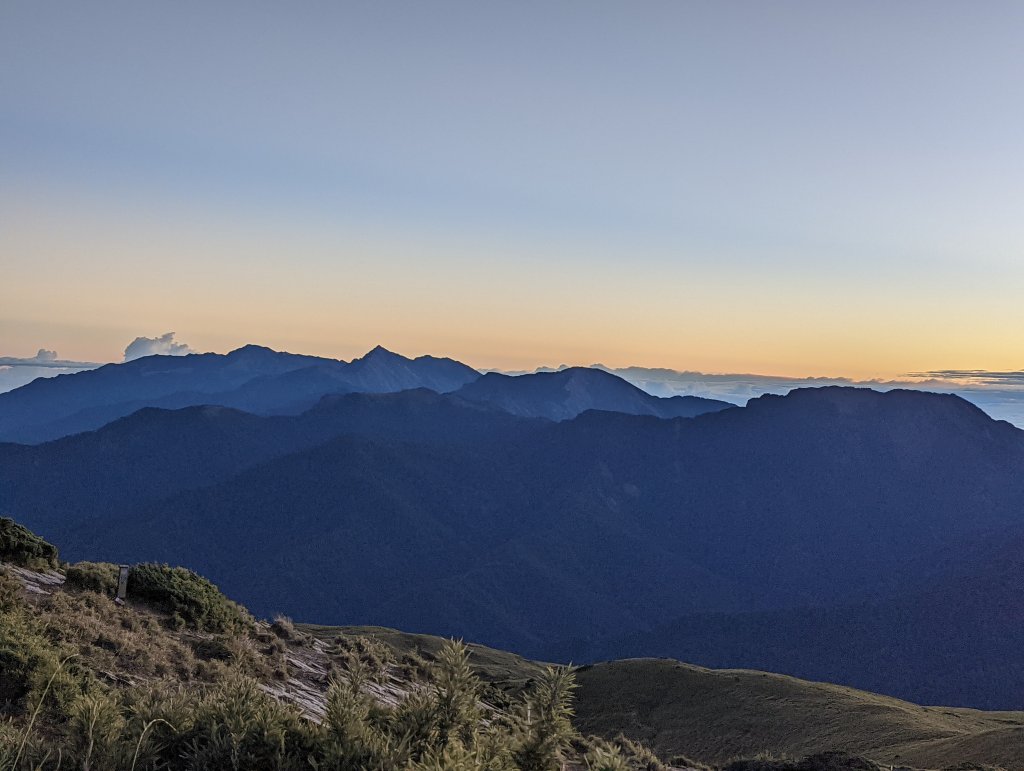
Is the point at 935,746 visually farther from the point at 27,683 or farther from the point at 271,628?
the point at 27,683

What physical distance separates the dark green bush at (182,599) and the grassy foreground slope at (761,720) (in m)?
9.04

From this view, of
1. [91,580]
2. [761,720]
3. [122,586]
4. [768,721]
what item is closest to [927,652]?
[761,720]

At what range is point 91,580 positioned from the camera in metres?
20.6

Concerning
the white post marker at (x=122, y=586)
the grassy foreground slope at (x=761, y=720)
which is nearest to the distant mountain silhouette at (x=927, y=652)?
the grassy foreground slope at (x=761, y=720)

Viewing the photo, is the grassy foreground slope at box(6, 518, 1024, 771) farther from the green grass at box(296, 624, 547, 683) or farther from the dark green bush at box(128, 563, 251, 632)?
the green grass at box(296, 624, 547, 683)

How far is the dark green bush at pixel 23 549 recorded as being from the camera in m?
20.8

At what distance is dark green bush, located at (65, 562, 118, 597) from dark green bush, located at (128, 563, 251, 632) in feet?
1.76

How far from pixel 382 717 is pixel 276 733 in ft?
4.60

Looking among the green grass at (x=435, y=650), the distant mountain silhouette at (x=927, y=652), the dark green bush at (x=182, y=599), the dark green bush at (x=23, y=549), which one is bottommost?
the distant mountain silhouette at (x=927, y=652)

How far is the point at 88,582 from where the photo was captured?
67.3 ft

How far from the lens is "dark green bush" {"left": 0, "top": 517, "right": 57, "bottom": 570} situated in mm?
20812

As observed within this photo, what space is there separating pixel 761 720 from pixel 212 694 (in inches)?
1423

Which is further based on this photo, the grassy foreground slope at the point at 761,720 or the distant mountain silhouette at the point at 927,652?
the distant mountain silhouette at the point at 927,652

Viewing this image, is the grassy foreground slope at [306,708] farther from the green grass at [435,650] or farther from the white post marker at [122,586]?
the green grass at [435,650]
